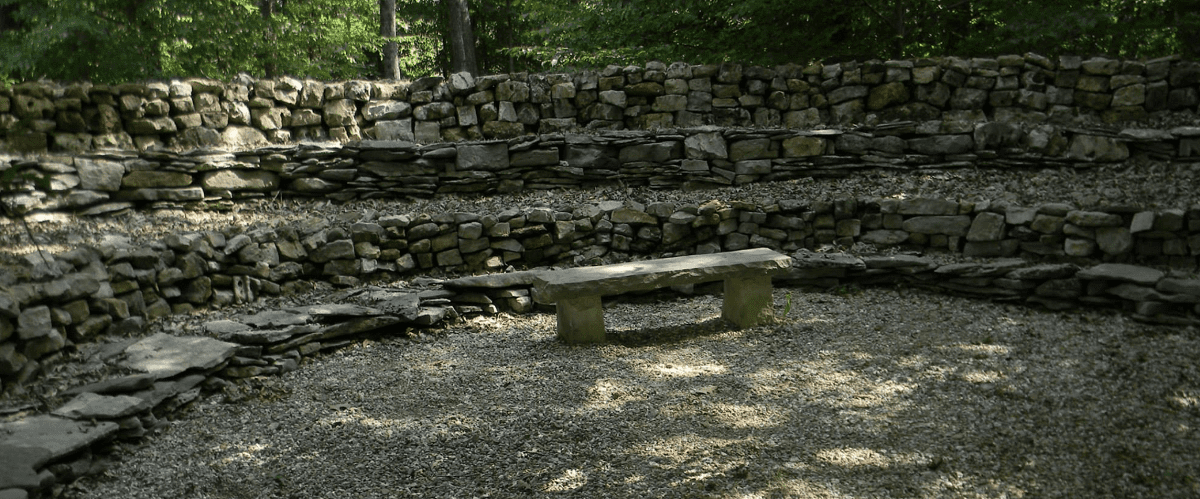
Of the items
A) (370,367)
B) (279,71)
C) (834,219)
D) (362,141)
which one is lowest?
(370,367)

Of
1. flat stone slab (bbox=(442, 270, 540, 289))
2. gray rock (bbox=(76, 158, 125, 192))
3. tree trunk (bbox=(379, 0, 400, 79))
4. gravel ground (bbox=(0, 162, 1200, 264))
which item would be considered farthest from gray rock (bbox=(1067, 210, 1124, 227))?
tree trunk (bbox=(379, 0, 400, 79))

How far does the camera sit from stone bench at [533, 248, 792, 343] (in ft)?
15.9

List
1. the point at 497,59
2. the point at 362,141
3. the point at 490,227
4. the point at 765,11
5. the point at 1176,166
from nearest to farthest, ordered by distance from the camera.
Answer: the point at 490,227 → the point at 1176,166 → the point at 362,141 → the point at 765,11 → the point at 497,59

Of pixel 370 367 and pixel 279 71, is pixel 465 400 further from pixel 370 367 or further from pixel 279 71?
pixel 279 71

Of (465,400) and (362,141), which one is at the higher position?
(362,141)

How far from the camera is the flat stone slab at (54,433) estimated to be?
3.22m

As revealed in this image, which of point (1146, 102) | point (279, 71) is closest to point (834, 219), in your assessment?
point (1146, 102)

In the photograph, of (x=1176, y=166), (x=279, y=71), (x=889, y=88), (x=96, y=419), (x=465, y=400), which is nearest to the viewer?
(x=96, y=419)

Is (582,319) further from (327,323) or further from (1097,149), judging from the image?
(1097,149)

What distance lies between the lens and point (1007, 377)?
417 cm

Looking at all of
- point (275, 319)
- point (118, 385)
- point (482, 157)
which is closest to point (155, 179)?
point (275, 319)

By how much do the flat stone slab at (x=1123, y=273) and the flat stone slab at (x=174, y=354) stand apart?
5.99m

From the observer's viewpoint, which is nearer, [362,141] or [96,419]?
[96,419]

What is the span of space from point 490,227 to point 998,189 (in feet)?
15.7
